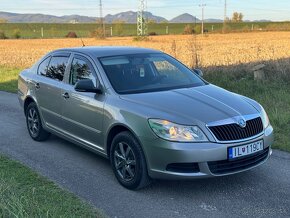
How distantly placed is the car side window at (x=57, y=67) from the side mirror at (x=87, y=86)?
43.2 inches

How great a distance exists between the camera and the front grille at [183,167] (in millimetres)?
4461

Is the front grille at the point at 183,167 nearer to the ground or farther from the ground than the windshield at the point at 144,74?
nearer to the ground

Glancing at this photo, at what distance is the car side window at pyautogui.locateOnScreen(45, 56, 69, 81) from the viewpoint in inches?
251

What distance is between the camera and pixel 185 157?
437 centimetres

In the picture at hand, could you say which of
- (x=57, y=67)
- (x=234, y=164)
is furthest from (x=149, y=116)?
(x=57, y=67)

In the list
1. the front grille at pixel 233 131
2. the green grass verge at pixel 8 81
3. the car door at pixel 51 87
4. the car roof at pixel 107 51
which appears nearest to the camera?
the front grille at pixel 233 131

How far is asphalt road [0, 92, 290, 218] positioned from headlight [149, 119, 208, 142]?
0.72 metres

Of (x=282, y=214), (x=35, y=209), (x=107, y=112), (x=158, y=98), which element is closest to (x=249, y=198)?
(x=282, y=214)

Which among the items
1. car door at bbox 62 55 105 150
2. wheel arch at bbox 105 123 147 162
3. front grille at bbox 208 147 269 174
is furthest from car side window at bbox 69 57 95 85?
front grille at bbox 208 147 269 174

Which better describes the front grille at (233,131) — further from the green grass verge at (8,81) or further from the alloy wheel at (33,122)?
the green grass verge at (8,81)

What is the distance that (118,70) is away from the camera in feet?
18.3

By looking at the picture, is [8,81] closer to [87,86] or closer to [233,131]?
[87,86]

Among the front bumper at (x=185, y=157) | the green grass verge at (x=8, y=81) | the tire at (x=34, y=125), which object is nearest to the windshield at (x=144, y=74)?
the front bumper at (x=185, y=157)

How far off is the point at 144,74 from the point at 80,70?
0.95 meters
